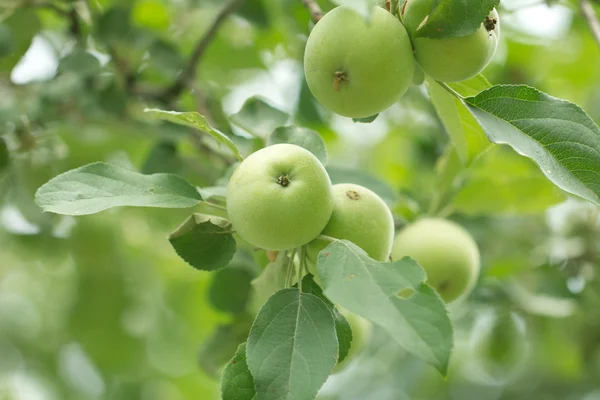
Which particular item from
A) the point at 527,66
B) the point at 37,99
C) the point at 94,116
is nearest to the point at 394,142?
the point at 527,66

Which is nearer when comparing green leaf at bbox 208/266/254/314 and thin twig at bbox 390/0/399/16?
thin twig at bbox 390/0/399/16

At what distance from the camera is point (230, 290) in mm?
1884

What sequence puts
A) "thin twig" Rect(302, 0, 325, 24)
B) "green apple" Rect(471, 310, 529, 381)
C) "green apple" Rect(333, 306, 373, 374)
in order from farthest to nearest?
"green apple" Rect(471, 310, 529, 381)
"green apple" Rect(333, 306, 373, 374)
"thin twig" Rect(302, 0, 325, 24)

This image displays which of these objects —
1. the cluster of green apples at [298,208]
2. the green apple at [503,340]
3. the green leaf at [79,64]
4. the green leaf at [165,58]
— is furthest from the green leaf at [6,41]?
the green apple at [503,340]

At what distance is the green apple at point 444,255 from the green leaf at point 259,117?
1.34 ft

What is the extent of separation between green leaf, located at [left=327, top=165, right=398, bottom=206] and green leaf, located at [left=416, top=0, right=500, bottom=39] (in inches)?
23.3

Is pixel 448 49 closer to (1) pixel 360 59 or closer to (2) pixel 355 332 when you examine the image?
(1) pixel 360 59

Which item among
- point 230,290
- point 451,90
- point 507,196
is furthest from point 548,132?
point 230,290

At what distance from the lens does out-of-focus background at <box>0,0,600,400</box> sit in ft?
6.40

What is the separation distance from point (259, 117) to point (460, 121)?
0.49 m

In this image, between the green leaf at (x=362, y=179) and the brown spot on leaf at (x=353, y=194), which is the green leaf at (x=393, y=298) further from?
the green leaf at (x=362, y=179)

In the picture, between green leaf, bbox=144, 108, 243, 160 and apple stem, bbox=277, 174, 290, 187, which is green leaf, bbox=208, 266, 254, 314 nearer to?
green leaf, bbox=144, 108, 243, 160

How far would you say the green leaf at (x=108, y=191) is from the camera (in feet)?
3.70

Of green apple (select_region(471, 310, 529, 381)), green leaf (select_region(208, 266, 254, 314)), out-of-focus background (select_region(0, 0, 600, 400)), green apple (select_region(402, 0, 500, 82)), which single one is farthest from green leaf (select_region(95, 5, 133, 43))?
green apple (select_region(471, 310, 529, 381))
